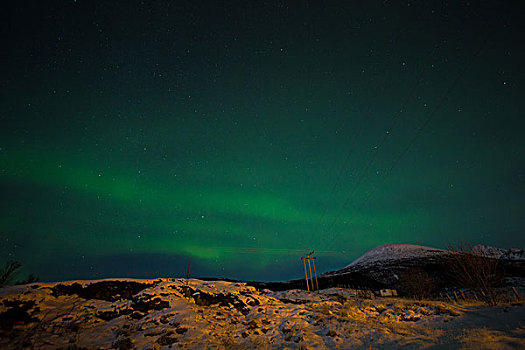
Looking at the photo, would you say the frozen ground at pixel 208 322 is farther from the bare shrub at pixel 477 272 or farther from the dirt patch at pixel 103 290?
the bare shrub at pixel 477 272

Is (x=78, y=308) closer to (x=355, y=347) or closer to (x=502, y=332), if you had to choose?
(x=355, y=347)

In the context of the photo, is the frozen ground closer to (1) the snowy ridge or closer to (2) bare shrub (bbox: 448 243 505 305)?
(2) bare shrub (bbox: 448 243 505 305)

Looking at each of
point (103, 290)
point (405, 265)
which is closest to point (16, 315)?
point (103, 290)

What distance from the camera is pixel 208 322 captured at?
15.2m

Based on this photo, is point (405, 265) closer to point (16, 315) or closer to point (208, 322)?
point (208, 322)

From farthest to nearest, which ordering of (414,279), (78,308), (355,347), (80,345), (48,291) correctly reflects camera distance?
(414,279), (48,291), (78,308), (355,347), (80,345)

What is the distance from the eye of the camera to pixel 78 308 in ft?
49.3

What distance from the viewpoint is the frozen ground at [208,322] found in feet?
37.0

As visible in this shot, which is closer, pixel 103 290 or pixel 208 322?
pixel 208 322

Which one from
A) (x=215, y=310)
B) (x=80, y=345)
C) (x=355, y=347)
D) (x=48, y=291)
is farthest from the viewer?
(x=215, y=310)

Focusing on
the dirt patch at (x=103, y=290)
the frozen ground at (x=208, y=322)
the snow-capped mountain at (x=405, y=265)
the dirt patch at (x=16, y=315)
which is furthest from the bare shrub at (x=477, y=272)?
the dirt patch at (x=16, y=315)

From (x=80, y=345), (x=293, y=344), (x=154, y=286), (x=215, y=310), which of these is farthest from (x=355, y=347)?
(x=154, y=286)

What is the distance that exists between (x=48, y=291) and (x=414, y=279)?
4506 centimetres

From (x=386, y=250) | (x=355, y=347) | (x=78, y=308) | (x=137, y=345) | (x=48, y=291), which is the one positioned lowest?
(x=355, y=347)
